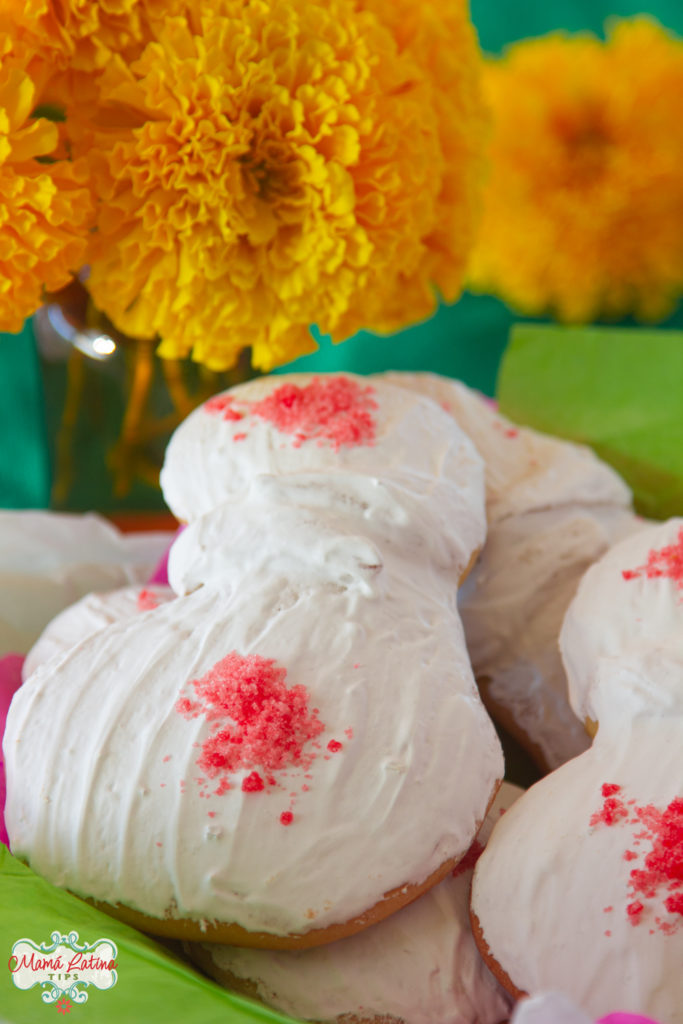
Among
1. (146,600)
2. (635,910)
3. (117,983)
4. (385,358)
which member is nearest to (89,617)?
(146,600)

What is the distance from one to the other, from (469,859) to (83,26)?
1.59 ft

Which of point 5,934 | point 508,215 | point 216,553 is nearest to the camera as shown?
point 5,934

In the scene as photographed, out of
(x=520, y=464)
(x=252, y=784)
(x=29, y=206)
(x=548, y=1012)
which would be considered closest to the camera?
(x=548, y=1012)

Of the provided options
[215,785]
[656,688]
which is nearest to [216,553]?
[215,785]

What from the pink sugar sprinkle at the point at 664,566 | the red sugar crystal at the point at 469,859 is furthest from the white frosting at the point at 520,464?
the red sugar crystal at the point at 469,859

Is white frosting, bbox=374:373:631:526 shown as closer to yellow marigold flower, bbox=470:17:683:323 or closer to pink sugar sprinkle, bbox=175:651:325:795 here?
pink sugar sprinkle, bbox=175:651:325:795

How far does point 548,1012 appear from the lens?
305 mm

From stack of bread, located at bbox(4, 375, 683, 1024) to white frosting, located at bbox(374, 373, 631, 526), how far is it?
9 cm

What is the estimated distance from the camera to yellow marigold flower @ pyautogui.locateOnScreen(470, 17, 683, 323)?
0.95 meters

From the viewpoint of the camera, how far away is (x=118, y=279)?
22.1 inches

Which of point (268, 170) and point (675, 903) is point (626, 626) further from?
point (268, 170)

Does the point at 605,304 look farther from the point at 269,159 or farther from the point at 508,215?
the point at 269,159

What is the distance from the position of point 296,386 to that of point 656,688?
29 centimetres

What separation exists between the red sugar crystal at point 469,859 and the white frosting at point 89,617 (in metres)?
0.24
